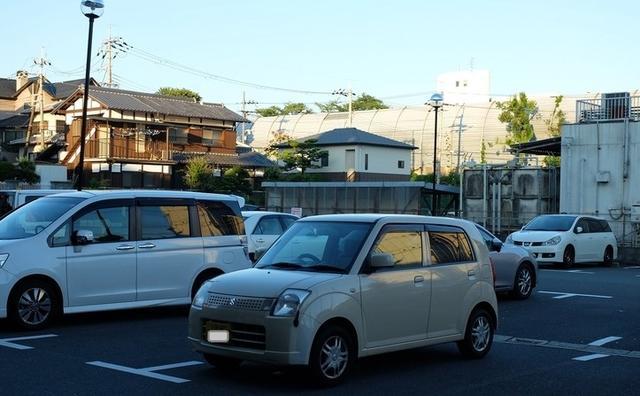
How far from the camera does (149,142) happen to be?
53.1m

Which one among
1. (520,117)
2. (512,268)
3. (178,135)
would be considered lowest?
(512,268)

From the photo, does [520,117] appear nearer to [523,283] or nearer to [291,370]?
[523,283]

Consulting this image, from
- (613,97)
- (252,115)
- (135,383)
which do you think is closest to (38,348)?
(135,383)

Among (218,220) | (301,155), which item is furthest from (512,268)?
(301,155)

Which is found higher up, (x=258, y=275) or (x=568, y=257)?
(x=258, y=275)

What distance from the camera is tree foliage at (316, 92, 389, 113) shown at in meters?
101

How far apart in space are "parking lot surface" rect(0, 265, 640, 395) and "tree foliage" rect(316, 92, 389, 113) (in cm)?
8731

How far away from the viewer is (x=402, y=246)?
9203mm

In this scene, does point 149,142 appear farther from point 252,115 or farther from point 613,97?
point 252,115

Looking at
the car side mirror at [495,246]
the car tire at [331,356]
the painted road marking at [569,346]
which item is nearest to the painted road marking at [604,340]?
the painted road marking at [569,346]

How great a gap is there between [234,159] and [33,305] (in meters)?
45.6

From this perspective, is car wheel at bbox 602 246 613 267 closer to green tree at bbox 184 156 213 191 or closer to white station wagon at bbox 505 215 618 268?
white station wagon at bbox 505 215 618 268

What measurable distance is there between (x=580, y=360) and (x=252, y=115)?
273 ft

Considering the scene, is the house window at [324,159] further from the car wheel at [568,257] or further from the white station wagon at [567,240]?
the car wheel at [568,257]
